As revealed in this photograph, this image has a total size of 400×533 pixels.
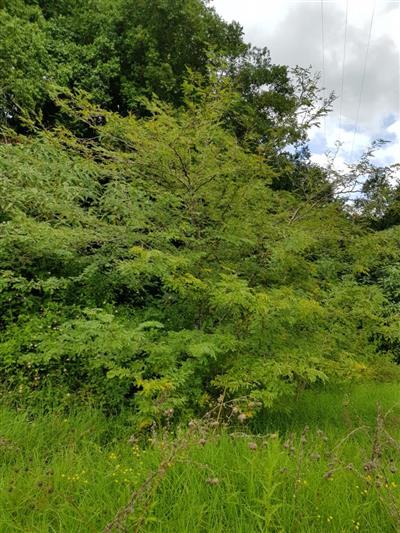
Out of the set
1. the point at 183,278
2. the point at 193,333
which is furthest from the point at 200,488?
the point at 183,278

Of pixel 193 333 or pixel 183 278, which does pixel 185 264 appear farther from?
pixel 193 333

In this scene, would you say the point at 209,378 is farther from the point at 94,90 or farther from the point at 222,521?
the point at 94,90

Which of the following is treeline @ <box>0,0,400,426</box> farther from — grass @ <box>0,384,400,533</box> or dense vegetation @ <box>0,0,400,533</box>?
grass @ <box>0,384,400,533</box>

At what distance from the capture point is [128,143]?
3834 mm

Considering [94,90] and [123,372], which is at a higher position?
[94,90]

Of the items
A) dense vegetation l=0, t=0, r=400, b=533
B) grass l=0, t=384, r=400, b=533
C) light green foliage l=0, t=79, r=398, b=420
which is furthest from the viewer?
light green foliage l=0, t=79, r=398, b=420

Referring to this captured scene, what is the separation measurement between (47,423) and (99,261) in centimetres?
153

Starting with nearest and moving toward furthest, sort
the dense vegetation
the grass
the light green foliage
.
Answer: the grass, the dense vegetation, the light green foliage

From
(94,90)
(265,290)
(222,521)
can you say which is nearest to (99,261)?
(265,290)

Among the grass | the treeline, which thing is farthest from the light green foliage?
the grass

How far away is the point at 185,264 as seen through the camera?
10.1 ft

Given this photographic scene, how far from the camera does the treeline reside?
292 cm

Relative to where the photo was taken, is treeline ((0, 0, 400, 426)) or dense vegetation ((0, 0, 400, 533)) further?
treeline ((0, 0, 400, 426))

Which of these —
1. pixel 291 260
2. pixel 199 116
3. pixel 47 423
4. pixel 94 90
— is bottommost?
pixel 47 423
